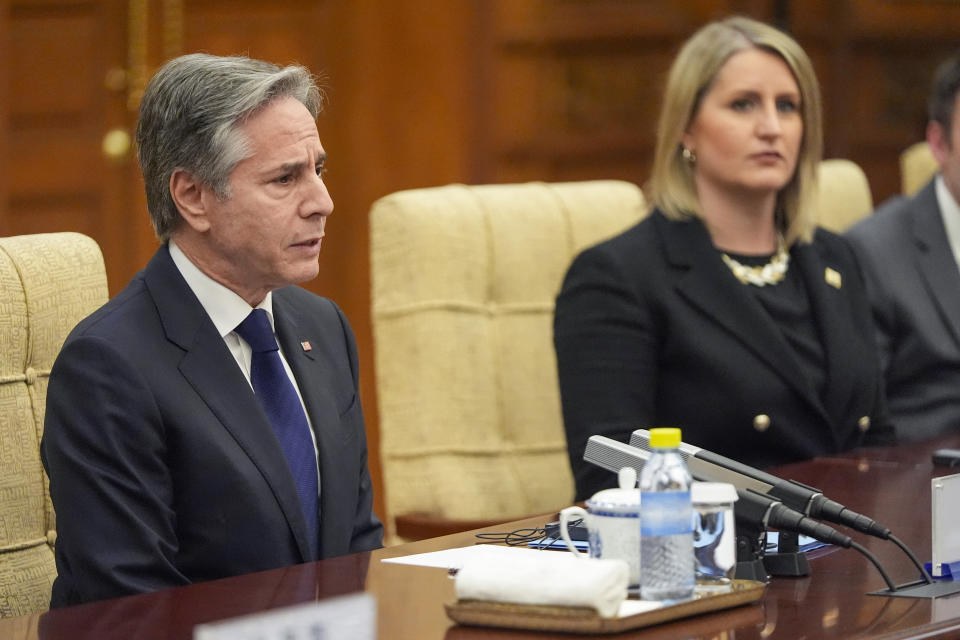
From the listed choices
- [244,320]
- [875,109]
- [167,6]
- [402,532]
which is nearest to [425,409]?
[402,532]

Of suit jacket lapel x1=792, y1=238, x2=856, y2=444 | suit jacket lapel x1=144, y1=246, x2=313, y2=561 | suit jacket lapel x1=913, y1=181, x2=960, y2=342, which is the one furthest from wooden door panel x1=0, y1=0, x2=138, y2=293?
suit jacket lapel x1=144, y1=246, x2=313, y2=561

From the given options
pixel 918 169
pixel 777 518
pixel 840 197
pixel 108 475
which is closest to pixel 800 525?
pixel 777 518

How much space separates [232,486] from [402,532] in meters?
1.20

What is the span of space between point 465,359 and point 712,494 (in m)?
1.55

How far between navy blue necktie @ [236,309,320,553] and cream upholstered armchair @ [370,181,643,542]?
3.10 ft

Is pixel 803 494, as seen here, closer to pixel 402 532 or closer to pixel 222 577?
pixel 222 577

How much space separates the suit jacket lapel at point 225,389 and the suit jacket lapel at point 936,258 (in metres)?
2.07

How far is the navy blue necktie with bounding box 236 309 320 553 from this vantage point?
198 centimetres

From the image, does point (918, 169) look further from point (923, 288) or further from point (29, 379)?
point (29, 379)

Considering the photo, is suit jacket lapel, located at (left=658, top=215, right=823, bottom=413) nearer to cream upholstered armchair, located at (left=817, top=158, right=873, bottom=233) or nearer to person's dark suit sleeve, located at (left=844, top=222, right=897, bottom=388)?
person's dark suit sleeve, located at (left=844, top=222, right=897, bottom=388)

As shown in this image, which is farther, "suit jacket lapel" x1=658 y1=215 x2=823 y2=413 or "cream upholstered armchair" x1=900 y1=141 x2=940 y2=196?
"cream upholstered armchair" x1=900 y1=141 x2=940 y2=196

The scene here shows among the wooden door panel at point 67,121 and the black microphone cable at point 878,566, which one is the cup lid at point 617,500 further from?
the wooden door panel at point 67,121

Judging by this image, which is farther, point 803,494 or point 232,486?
point 232,486

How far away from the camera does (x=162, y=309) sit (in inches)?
75.4
